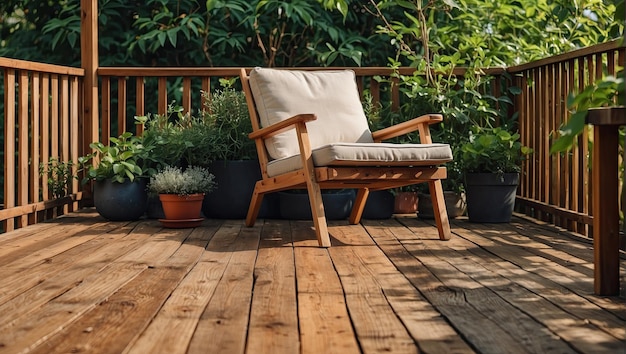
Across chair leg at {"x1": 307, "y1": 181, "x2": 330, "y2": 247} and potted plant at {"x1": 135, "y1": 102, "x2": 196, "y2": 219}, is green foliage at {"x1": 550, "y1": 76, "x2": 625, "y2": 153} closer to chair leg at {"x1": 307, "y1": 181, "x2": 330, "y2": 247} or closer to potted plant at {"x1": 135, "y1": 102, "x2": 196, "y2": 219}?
chair leg at {"x1": 307, "y1": 181, "x2": 330, "y2": 247}

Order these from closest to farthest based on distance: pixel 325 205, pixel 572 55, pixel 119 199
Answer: pixel 572 55 < pixel 119 199 < pixel 325 205

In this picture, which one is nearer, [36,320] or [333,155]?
[36,320]

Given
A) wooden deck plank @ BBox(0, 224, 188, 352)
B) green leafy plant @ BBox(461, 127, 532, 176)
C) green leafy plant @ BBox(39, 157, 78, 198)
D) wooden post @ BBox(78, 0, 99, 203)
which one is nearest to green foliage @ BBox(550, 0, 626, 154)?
wooden deck plank @ BBox(0, 224, 188, 352)

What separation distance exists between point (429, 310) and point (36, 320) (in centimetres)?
107

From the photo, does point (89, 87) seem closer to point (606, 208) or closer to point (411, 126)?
point (411, 126)

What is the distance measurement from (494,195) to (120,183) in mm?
2126

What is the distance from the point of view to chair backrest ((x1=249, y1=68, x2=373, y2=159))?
4484 mm

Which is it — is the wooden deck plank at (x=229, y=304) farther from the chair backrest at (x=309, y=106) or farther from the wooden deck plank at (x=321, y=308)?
the chair backrest at (x=309, y=106)

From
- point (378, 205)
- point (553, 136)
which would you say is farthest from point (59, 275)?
point (553, 136)

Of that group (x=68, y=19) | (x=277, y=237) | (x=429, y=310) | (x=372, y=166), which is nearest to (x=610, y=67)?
(x=372, y=166)

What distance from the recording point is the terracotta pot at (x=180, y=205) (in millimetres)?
4609

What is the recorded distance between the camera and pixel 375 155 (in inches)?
152

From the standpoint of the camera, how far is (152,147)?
498 cm

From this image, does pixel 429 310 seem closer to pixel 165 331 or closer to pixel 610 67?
pixel 165 331
